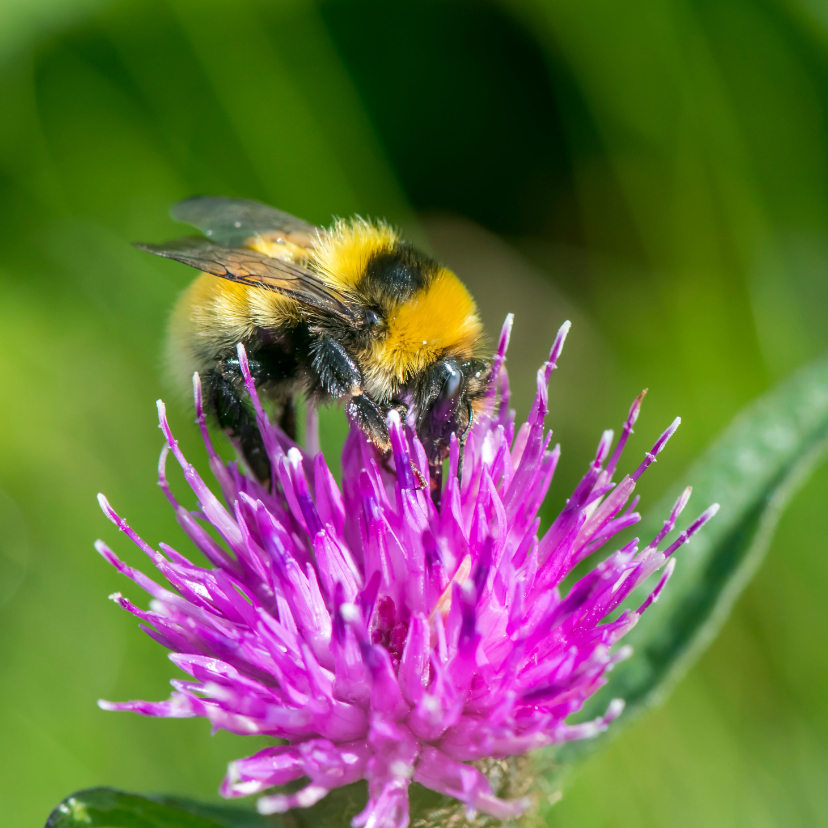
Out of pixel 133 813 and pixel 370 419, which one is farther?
pixel 370 419

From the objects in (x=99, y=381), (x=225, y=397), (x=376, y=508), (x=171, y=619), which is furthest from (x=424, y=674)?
(x=99, y=381)

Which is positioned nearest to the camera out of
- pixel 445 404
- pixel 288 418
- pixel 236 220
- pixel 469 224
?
pixel 445 404

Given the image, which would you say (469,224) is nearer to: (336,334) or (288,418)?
(288,418)

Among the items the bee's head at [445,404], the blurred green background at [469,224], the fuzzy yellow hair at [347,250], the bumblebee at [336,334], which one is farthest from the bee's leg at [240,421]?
the blurred green background at [469,224]

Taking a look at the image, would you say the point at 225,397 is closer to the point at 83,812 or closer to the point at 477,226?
the point at 83,812

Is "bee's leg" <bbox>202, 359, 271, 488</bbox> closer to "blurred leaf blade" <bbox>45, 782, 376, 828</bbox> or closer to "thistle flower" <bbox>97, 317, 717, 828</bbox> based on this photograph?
"thistle flower" <bbox>97, 317, 717, 828</bbox>

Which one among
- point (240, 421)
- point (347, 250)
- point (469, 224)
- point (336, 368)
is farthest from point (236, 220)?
point (469, 224)
